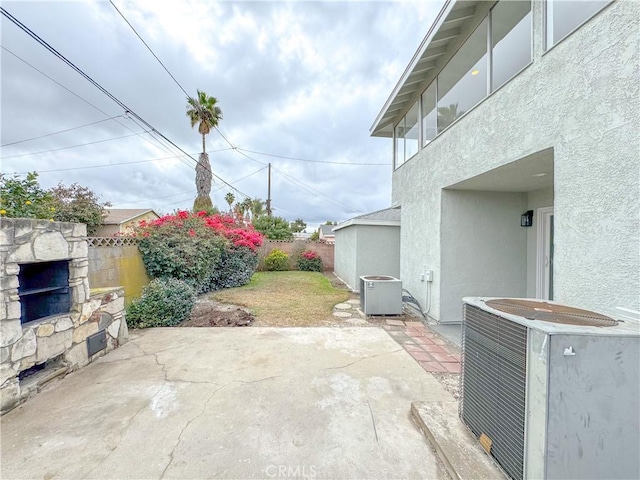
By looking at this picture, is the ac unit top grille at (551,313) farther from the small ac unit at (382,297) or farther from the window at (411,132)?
the window at (411,132)

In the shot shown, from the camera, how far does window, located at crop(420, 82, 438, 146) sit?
623cm

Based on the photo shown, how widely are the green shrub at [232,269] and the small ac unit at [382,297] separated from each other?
5917mm

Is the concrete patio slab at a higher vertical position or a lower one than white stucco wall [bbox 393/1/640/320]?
lower

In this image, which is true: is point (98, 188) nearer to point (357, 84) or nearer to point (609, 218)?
point (357, 84)

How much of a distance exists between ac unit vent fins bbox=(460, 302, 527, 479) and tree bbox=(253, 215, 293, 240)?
1773cm

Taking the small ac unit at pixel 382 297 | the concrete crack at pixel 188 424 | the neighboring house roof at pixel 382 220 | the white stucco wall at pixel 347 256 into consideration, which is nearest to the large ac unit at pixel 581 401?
the concrete crack at pixel 188 424

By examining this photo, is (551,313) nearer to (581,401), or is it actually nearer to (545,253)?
(581,401)

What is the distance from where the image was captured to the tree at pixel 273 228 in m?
20.0

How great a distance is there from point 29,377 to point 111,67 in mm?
7473

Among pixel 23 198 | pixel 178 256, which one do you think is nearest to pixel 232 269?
pixel 178 256

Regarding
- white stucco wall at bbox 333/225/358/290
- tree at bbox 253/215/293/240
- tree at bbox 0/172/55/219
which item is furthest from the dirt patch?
tree at bbox 253/215/293/240

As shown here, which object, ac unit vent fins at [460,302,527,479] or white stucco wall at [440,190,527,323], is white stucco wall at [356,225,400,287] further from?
ac unit vent fins at [460,302,527,479]

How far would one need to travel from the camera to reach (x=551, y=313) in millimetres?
2057

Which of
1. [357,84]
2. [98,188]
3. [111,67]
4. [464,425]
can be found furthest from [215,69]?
[464,425]
